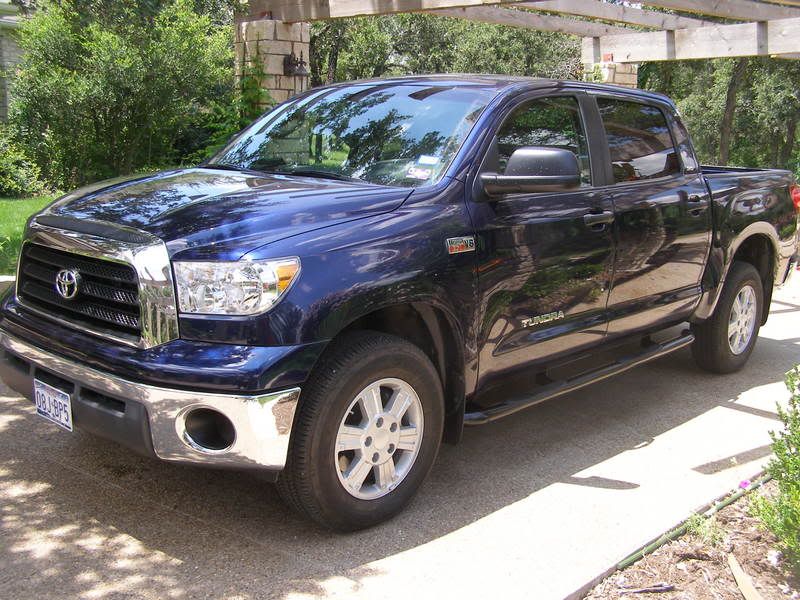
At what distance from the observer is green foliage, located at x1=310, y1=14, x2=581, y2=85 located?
32.6 metres

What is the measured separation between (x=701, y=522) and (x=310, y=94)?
3.15 metres

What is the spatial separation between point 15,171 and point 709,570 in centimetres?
1375

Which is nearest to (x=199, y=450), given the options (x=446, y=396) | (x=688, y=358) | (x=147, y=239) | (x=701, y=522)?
(x=147, y=239)

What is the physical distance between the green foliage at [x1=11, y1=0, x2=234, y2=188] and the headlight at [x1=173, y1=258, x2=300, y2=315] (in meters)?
9.69

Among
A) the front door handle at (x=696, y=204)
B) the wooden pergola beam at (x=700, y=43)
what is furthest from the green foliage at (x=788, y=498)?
the wooden pergola beam at (x=700, y=43)

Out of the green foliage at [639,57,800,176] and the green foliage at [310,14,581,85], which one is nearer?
the green foliage at [639,57,800,176]

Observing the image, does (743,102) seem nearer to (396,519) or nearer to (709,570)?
(709,570)

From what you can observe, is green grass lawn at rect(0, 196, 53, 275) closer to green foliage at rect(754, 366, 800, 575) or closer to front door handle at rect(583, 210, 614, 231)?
front door handle at rect(583, 210, 614, 231)

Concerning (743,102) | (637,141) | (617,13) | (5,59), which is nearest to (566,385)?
(637,141)

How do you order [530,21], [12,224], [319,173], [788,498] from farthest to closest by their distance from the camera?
[530,21] < [12,224] < [319,173] < [788,498]

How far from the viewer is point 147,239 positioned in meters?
3.29

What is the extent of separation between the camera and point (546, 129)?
4.61 m

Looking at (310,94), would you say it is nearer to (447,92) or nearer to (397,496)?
(447,92)

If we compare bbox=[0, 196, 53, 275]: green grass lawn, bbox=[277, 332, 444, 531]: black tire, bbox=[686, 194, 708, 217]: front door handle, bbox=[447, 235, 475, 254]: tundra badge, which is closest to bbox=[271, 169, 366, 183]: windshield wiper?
bbox=[447, 235, 475, 254]: tundra badge
